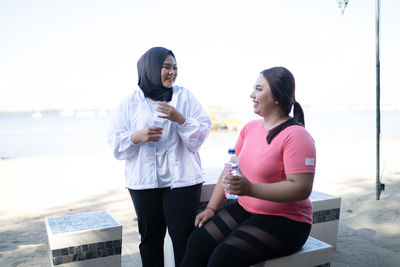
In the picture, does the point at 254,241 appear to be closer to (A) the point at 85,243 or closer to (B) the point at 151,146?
(B) the point at 151,146

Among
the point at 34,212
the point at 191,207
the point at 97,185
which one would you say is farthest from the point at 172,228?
the point at 97,185

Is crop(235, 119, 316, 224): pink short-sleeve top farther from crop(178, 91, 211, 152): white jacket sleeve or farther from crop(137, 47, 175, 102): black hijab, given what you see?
crop(137, 47, 175, 102): black hijab

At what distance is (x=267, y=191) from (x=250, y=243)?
28 centimetres

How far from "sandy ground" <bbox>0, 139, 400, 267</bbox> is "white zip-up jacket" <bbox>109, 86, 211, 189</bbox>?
1359mm

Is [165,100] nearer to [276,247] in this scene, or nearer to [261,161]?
[261,161]

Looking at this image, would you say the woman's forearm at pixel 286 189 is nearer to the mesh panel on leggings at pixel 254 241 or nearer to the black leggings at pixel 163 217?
the mesh panel on leggings at pixel 254 241

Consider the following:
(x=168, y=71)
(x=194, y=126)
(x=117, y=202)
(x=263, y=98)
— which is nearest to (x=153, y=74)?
(x=168, y=71)

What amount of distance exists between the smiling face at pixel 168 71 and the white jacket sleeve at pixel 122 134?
27 centimetres

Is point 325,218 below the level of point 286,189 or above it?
below

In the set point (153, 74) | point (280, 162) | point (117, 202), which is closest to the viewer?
point (280, 162)

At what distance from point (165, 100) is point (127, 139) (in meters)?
0.35

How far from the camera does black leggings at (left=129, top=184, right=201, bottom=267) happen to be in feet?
7.36

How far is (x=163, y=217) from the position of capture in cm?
239

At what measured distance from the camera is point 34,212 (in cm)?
503
